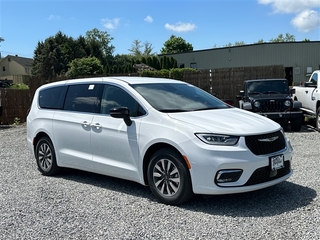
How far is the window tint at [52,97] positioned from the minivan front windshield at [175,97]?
1732mm

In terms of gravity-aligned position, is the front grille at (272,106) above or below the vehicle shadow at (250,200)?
above

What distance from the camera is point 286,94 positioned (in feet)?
40.7

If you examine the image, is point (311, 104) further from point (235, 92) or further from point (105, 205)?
point (105, 205)

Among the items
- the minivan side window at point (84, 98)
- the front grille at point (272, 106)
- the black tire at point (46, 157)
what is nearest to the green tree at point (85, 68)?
the front grille at point (272, 106)

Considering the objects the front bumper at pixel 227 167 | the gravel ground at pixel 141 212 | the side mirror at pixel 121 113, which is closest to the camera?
the gravel ground at pixel 141 212

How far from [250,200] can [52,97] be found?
160 inches

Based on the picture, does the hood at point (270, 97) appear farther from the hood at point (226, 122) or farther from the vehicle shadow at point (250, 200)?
the hood at point (226, 122)

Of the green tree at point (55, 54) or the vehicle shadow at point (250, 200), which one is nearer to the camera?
the vehicle shadow at point (250, 200)

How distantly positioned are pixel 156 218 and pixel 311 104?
31.2 ft

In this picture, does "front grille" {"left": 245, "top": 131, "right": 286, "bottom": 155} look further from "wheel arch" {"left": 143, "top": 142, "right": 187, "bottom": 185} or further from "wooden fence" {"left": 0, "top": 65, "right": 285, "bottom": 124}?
"wooden fence" {"left": 0, "top": 65, "right": 285, "bottom": 124}

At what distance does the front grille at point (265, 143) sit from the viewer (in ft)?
15.1

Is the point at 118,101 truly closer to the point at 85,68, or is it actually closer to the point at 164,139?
the point at 164,139

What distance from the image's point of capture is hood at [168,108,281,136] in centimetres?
463

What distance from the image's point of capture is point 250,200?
16.6 ft
